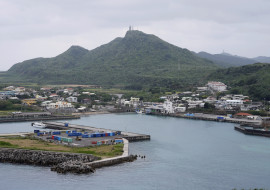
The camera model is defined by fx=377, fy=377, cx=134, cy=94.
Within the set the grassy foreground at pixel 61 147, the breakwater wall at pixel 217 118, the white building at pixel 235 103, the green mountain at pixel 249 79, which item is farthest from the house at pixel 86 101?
the grassy foreground at pixel 61 147

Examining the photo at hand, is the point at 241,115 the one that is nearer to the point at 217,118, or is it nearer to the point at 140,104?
the point at 217,118

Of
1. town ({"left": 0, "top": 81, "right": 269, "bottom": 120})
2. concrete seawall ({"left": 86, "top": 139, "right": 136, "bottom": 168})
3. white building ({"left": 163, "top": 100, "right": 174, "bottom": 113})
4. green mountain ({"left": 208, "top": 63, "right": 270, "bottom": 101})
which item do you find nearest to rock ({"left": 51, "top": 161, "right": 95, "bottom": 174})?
concrete seawall ({"left": 86, "top": 139, "right": 136, "bottom": 168})

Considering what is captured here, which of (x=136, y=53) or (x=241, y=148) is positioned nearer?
(x=241, y=148)

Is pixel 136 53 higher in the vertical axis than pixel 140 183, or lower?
higher

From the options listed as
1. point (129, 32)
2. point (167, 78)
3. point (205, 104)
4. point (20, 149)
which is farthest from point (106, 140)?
point (129, 32)

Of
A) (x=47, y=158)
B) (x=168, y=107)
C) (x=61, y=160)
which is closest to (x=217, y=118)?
(x=168, y=107)

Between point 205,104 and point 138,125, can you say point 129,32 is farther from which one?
point 138,125

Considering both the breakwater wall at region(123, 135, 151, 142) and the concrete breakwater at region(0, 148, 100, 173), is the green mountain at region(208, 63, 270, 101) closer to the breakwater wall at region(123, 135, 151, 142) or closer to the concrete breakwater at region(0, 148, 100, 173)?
the breakwater wall at region(123, 135, 151, 142)
